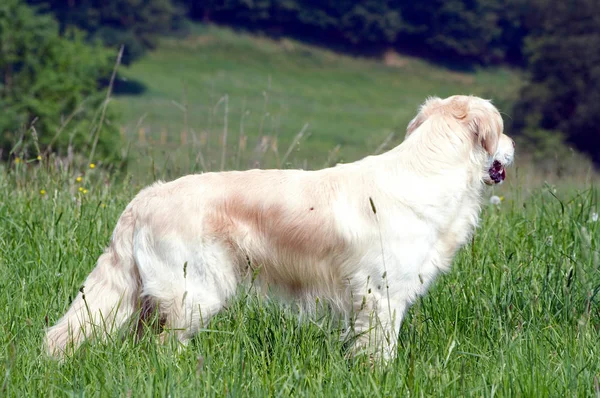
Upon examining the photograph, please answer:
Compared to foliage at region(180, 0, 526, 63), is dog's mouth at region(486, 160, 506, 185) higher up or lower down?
higher up

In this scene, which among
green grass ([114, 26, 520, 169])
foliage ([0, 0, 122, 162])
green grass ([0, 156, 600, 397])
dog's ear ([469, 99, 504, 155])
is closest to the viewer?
green grass ([0, 156, 600, 397])

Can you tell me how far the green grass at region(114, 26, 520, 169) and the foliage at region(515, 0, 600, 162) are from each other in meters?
1.92

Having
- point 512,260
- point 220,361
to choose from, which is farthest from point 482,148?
point 220,361

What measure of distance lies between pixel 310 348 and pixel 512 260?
1.78m

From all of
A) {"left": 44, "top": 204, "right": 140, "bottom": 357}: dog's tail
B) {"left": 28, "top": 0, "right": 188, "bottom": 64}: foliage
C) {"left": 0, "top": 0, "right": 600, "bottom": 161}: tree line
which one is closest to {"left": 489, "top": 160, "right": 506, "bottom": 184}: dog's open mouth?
{"left": 44, "top": 204, "right": 140, "bottom": 357}: dog's tail

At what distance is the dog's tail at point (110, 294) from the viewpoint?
358 centimetres

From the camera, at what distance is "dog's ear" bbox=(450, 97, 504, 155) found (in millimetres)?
3857

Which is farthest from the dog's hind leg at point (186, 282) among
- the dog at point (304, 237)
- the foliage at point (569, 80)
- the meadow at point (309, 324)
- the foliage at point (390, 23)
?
the foliage at point (390, 23)

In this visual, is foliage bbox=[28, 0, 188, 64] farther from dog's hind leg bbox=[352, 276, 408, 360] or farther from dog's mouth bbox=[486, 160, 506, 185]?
dog's hind leg bbox=[352, 276, 408, 360]

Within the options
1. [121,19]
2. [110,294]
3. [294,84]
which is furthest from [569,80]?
[110,294]

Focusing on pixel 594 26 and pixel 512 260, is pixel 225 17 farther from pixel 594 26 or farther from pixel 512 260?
pixel 512 260

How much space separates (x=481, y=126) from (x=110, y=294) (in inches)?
78.6

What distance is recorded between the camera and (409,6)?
2904 inches

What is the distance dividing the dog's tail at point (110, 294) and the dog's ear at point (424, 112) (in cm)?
153
